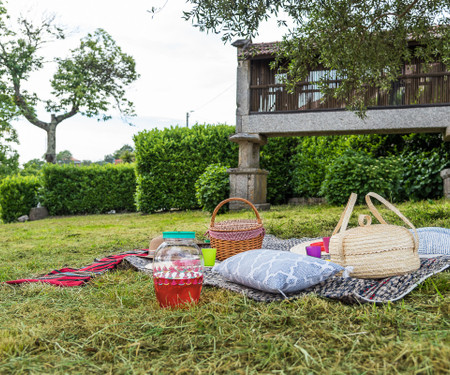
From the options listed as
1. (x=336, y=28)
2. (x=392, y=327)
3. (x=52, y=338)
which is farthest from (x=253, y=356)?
(x=336, y=28)

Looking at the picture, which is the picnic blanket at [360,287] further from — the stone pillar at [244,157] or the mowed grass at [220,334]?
the stone pillar at [244,157]

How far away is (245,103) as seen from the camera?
9.67 metres

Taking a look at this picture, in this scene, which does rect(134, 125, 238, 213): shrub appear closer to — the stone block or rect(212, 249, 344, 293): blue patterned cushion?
the stone block

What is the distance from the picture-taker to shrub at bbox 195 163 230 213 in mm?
9680

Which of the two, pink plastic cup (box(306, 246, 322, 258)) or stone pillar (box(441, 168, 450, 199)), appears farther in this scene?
stone pillar (box(441, 168, 450, 199))

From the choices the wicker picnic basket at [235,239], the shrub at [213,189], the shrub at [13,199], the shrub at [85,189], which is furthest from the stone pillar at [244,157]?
the shrub at [13,199]

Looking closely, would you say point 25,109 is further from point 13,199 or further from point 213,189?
point 213,189

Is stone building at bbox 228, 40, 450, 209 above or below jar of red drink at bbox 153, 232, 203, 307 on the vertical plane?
above

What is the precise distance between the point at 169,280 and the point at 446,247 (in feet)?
8.87

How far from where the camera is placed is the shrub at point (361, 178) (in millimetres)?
8398

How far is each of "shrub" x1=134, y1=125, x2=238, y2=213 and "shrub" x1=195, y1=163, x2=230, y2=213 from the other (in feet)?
6.06

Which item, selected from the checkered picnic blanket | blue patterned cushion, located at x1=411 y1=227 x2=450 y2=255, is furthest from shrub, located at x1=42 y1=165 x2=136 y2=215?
blue patterned cushion, located at x1=411 y1=227 x2=450 y2=255

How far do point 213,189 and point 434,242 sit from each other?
257 inches

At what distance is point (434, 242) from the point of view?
11.8ft
